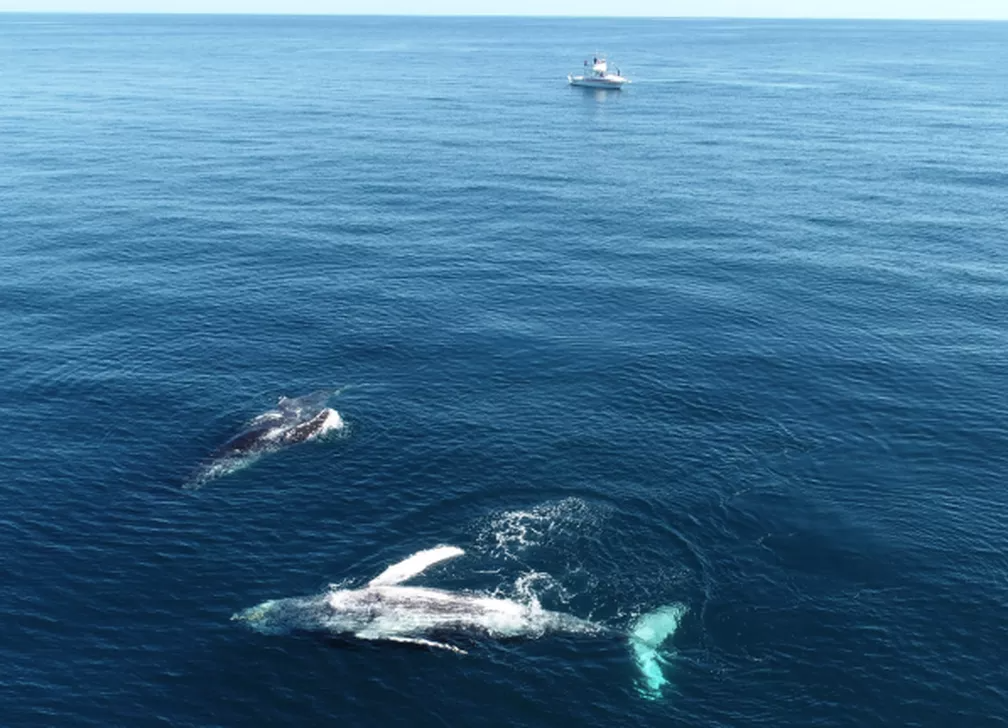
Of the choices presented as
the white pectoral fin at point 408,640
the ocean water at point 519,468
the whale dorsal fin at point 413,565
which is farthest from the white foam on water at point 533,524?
the white pectoral fin at point 408,640

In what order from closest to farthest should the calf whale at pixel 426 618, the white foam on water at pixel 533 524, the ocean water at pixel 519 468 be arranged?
the ocean water at pixel 519 468 < the calf whale at pixel 426 618 < the white foam on water at pixel 533 524

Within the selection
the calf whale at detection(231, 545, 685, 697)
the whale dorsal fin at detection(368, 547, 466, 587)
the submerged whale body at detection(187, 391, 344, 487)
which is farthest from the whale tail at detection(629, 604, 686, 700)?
the submerged whale body at detection(187, 391, 344, 487)

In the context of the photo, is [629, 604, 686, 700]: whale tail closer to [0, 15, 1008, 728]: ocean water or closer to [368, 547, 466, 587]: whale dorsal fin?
[0, 15, 1008, 728]: ocean water

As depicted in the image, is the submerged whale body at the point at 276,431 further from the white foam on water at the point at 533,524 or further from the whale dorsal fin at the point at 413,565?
the white foam on water at the point at 533,524

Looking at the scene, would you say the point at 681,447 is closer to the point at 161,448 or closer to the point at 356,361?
the point at 356,361

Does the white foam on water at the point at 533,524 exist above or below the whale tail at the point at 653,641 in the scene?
above

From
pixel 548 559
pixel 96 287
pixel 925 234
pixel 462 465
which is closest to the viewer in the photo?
pixel 548 559

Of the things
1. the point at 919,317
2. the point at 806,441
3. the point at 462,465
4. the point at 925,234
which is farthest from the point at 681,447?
the point at 925,234
